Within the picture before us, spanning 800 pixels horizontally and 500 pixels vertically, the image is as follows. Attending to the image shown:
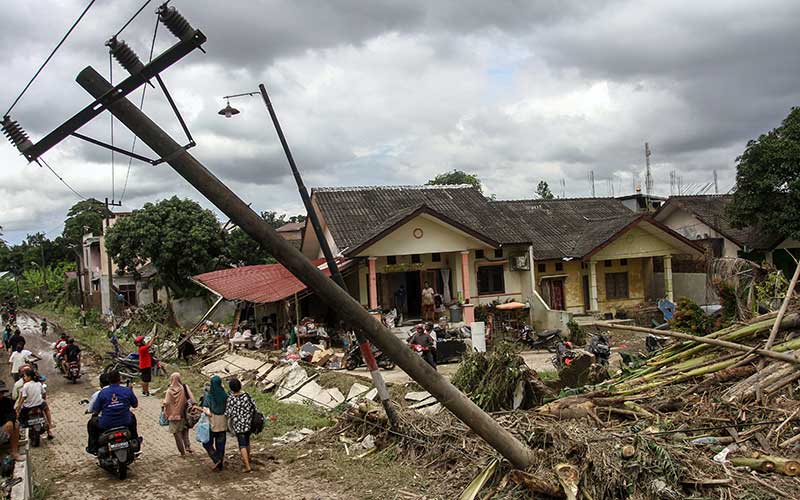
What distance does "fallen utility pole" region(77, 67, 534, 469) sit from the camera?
5.54m

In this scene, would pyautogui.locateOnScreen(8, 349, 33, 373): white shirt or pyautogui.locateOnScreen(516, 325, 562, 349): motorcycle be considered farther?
pyautogui.locateOnScreen(516, 325, 562, 349): motorcycle

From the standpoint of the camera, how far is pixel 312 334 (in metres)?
19.2

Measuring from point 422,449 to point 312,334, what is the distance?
1072 cm

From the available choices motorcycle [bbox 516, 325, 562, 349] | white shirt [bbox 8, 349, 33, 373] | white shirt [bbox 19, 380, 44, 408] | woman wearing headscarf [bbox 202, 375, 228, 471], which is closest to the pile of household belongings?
woman wearing headscarf [bbox 202, 375, 228, 471]

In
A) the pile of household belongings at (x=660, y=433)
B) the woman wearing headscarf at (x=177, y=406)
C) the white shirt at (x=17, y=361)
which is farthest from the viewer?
the white shirt at (x=17, y=361)

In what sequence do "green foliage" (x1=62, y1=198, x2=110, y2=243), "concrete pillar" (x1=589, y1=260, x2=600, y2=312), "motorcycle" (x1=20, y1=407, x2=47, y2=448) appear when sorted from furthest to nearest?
"green foliage" (x1=62, y1=198, x2=110, y2=243) < "concrete pillar" (x1=589, y1=260, x2=600, y2=312) < "motorcycle" (x1=20, y1=407, x2=47, y2=448)

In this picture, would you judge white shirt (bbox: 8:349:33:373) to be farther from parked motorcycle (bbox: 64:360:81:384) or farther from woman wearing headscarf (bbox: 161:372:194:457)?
woman wearing headscarf (bbox: 161:372:194:457)

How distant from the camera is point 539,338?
21.1 metres

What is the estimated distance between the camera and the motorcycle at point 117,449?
8430 millimetres

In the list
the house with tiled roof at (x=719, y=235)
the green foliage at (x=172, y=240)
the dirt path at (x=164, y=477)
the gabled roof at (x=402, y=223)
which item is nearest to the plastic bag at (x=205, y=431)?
the dirt path at (x=164, y=477)

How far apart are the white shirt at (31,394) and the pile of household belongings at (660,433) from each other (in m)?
5.18

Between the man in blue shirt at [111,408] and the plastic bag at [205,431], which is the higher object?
the man in blue shirt at [111,408]

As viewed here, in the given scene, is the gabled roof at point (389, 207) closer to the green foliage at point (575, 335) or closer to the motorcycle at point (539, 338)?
the motorcycle at point (539, 338)

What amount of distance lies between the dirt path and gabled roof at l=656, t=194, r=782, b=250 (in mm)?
24409
